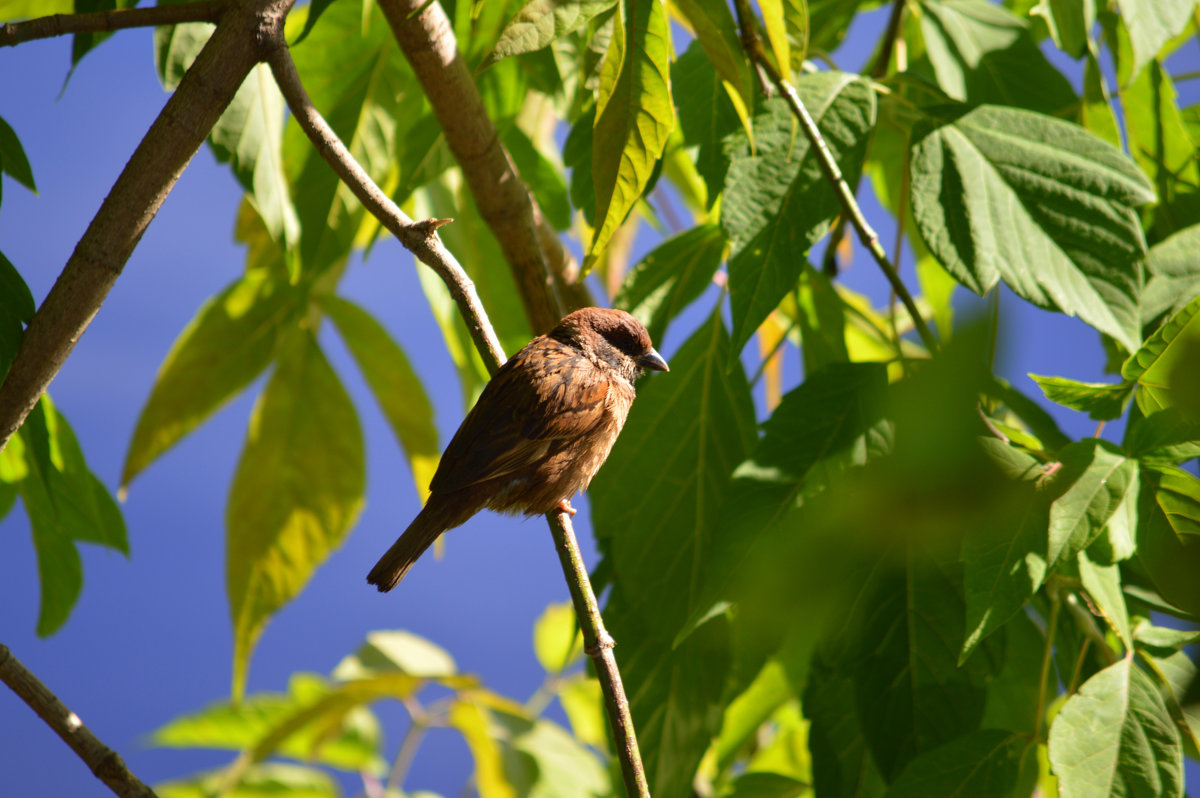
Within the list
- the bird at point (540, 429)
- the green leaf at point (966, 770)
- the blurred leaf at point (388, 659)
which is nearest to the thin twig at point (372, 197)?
the bird at point (540, 429)

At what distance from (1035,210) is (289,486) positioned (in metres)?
1.51

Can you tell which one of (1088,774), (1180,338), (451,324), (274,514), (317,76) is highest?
(317,76)

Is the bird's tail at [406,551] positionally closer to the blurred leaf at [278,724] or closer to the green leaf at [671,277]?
the green leaf at [671,277]

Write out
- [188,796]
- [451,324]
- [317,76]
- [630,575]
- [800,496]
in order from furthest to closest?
[188,796] → [451,324] → [317,76] → [630,575] → [800,496]

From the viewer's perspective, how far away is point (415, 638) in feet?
9.63

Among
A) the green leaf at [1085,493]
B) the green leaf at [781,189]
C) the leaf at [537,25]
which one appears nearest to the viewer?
the leaf at [537,25]

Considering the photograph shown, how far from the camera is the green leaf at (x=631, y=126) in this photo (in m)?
1.06

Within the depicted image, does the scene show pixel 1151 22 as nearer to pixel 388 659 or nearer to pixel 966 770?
pixel 966 770

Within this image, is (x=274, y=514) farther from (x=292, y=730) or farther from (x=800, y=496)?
(x=800, y=496)

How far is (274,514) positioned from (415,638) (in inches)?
39.3

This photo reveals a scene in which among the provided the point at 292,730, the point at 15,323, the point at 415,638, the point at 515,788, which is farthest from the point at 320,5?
the point at 415,638

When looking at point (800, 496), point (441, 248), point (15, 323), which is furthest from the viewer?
point (800, 496)

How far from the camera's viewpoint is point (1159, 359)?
118cm

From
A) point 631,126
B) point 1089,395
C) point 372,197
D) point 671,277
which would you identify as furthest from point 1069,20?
point 372,197
